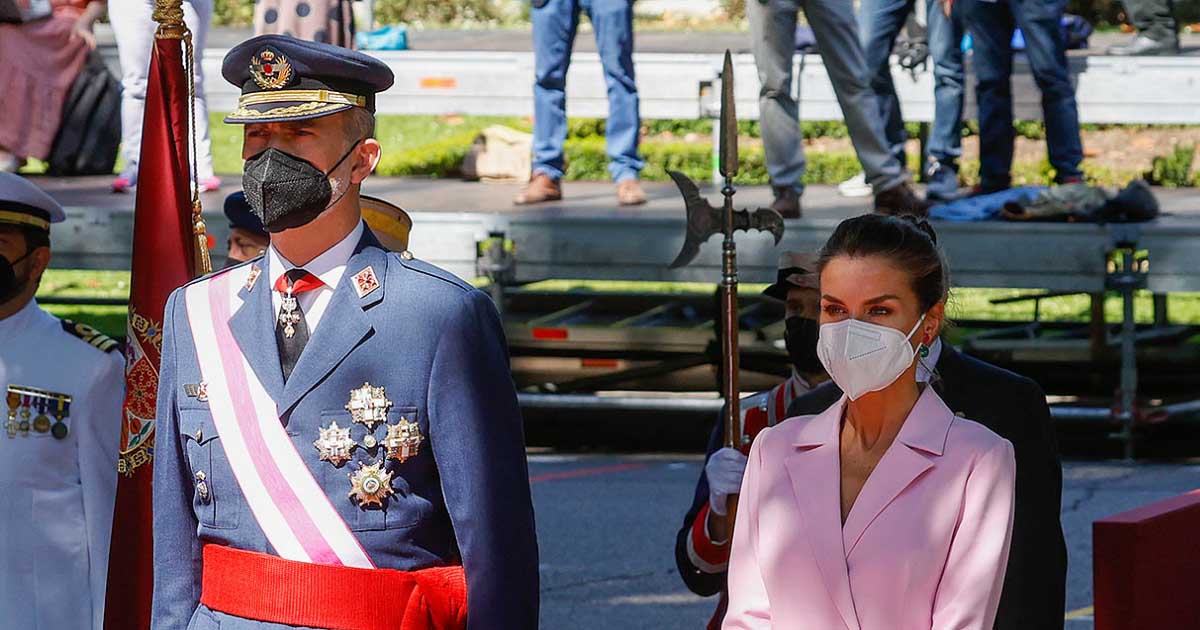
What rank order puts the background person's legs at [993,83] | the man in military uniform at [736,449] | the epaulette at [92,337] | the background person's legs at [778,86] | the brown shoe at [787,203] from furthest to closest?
the background person's legs at [993,83], the brown shoe at [787,203], the background person's legs at [778,86], the epaulette at [92,337], the man in military uniform at [736,449]

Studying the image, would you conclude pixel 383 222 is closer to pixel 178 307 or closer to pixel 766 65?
pixel 178 307

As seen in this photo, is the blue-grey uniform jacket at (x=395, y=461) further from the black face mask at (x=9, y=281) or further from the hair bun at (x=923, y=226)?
the black face mask at (x=9, y=281)

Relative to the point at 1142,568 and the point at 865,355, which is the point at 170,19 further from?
the point at 1142,568

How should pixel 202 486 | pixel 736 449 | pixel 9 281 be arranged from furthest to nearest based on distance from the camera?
pixel 9 281 < pixel 736 449 < pixel 202 486

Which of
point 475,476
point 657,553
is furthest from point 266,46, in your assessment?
point 657,553

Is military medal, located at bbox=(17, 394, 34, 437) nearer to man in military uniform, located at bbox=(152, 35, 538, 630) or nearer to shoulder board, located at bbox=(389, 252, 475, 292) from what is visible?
man in military uniform, located at bbox=(152, 35, 538, 630)

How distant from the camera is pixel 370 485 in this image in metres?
3.03

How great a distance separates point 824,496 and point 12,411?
1.98 m

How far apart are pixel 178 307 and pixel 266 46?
501 mm

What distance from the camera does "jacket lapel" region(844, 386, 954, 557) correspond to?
299 cm

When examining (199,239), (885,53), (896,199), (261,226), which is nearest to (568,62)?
(885,53)

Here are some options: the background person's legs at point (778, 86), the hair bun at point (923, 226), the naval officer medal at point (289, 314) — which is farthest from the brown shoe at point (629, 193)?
the naval officer medal at point (289, 314)

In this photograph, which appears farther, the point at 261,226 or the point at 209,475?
the point at 261,226

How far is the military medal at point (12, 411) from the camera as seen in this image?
13.2 feet
